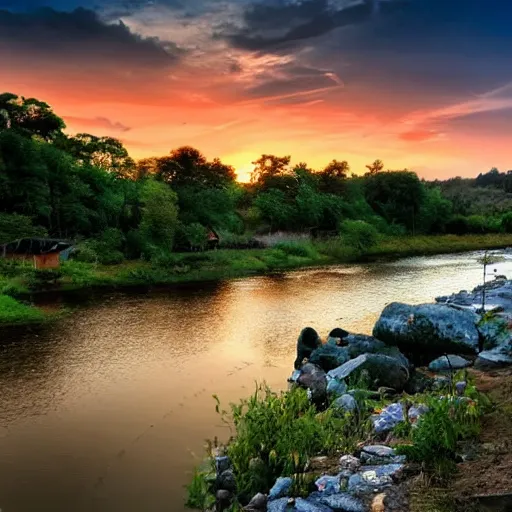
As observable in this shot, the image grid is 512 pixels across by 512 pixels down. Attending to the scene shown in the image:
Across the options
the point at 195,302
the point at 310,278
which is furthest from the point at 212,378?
the point at 310,278

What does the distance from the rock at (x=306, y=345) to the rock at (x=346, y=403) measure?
4.28 metres

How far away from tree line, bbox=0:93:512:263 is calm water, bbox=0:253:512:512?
45.3ft

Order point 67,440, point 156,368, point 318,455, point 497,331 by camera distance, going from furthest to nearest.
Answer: point 156,368, point 497,331, point 67,440, point 318,455

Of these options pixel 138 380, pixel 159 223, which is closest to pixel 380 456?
pixel 138 380

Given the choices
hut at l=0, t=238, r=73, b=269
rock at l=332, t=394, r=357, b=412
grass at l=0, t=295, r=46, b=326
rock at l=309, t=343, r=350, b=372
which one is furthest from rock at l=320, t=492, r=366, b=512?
hut at l=0, t=238, r=73, b=269

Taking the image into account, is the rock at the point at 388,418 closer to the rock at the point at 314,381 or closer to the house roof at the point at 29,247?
the rock at the point at 314,381

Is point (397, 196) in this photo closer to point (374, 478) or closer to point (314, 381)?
point (314, 381)

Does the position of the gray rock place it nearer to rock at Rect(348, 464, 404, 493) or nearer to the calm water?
rock at Rect(348, 464, 404, 493)

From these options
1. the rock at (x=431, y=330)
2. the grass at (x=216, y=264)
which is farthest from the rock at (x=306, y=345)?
the grass at (x=216, y=264)

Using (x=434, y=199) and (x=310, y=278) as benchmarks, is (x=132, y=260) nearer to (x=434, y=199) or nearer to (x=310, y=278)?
(x=310, y=278)

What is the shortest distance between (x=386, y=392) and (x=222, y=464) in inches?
178

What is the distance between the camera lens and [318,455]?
835 centimetres

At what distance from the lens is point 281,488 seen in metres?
7.12

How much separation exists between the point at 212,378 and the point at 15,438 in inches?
207
